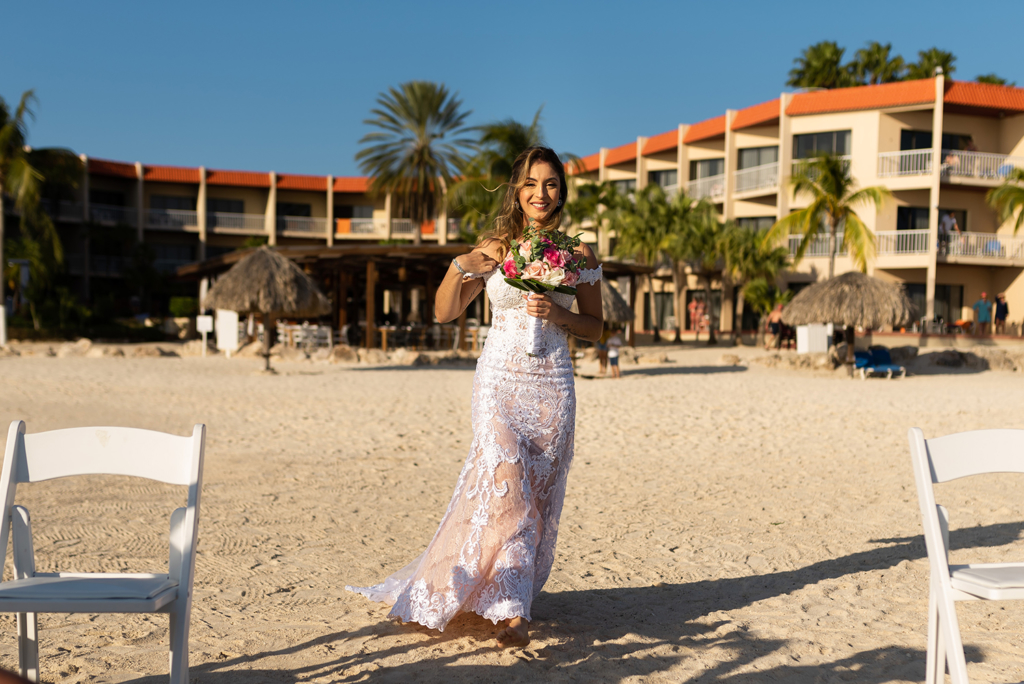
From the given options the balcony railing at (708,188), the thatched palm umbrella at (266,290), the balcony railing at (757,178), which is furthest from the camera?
the balcony railing at (708,188)

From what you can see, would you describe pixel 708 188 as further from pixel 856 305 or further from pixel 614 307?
pixel 614 307

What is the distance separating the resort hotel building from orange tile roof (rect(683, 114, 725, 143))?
2.2 inches

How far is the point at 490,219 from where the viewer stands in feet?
10.3

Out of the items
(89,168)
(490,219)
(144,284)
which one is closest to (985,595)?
(490,219)

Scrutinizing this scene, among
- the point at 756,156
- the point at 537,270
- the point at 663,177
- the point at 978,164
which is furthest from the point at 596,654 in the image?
the point at 663,177

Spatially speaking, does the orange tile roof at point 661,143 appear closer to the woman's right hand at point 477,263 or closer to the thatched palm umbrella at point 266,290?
the thatched palm umbrella at point 266,290

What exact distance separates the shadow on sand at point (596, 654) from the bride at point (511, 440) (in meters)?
0.15

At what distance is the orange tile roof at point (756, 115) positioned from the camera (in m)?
27.5

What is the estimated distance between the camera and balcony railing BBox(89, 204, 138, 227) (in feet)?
117

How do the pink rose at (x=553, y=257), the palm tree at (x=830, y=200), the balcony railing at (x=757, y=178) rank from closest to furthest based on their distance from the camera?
the pink rose at (x=553, y=257) → the palm tree at (x=830, y=200) → the balcony railing at (x=757, y=178)

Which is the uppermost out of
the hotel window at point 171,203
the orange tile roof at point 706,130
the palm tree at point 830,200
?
the orange tile roof at point 706,130

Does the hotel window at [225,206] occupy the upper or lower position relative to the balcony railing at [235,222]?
upper

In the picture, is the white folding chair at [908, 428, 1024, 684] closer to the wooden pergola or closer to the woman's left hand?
the woman's left hand

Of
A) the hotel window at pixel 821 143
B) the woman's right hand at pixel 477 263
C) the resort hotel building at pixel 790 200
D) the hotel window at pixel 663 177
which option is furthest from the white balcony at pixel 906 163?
the woman's right hand at pixel 477 263
